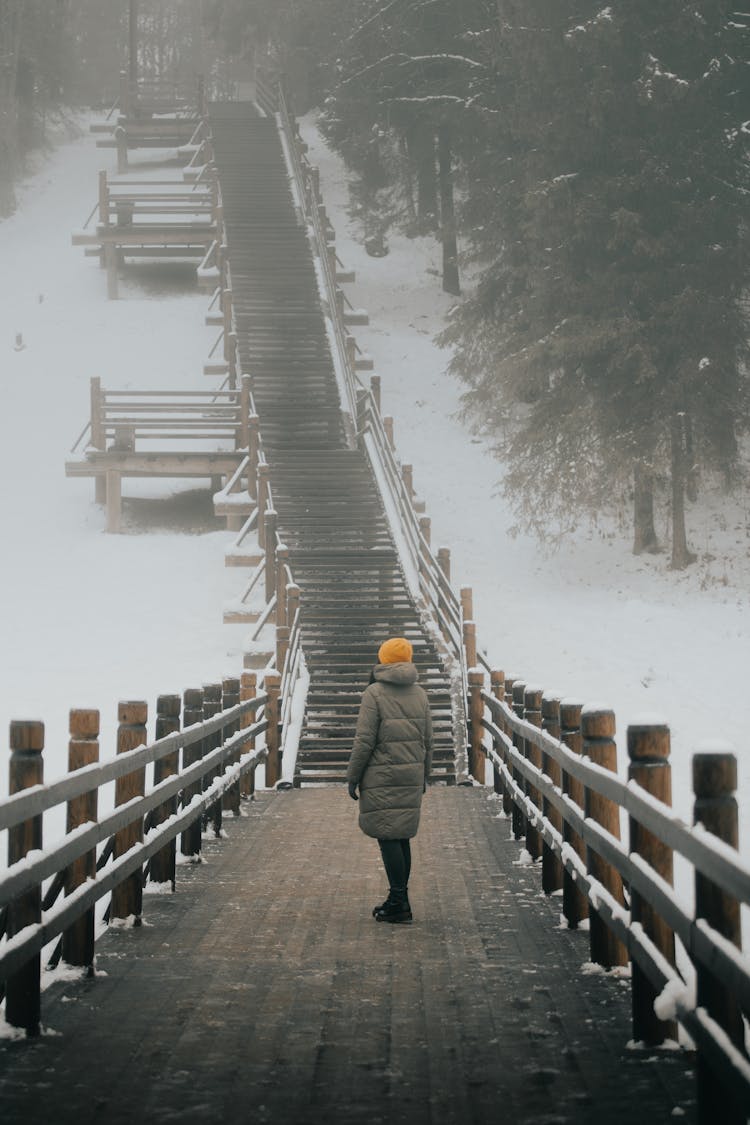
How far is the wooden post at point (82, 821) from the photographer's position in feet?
19.6

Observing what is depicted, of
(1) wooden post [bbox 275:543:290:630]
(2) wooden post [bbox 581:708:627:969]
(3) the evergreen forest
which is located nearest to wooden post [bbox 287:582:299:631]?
(1) wooden post [bbox 275:543:290:630]

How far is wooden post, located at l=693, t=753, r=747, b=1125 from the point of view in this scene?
11.5 feet

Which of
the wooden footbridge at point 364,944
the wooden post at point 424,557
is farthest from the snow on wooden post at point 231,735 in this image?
the wooden post at point 424,557

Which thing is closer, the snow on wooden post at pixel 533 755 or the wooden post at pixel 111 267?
the snow on wooden post at pixel 533 755

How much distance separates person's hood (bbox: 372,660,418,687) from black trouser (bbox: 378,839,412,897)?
871 mm

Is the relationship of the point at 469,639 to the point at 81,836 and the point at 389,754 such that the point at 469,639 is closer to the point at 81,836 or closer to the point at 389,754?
the point at 389,754

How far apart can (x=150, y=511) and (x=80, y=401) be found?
20.3 ft

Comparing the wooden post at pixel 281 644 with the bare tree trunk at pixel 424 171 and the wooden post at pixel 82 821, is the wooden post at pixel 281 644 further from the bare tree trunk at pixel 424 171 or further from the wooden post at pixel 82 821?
the bare tree trunk at pixel 424 171

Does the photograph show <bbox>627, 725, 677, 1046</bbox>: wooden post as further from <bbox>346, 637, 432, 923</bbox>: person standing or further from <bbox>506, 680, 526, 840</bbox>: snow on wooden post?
<bbox>506, 680, 526, 840</bbox>: snow on wooden post

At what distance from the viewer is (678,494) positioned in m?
25.8

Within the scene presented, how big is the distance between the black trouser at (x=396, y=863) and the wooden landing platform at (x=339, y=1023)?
211 mm

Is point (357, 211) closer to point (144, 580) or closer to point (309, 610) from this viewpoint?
point (144, 580)

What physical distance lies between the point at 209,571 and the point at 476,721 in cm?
1086

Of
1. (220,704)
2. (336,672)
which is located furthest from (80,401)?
(220,704)
